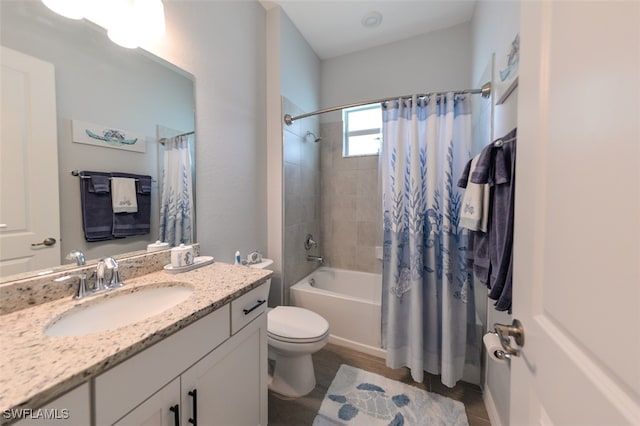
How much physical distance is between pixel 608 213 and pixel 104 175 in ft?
4.90

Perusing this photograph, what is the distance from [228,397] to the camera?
0.93 m

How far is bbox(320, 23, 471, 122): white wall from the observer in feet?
7.12

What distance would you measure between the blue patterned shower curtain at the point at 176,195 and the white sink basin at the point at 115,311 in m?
0.35

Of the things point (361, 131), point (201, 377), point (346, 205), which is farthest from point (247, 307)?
point (361, 131)

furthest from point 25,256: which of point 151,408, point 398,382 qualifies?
point 398,382

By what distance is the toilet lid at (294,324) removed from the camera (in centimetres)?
145

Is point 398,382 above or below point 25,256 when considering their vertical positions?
below

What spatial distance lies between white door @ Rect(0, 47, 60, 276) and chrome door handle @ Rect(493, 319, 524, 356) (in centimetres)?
148

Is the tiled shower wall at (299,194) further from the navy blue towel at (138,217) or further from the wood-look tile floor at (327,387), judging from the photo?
the navy blue towel at (138,217)

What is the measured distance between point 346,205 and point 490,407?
188 centimetres

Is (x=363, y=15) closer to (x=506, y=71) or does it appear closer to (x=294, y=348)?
(x=506, y=71)

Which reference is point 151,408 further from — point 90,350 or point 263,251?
point 263,251

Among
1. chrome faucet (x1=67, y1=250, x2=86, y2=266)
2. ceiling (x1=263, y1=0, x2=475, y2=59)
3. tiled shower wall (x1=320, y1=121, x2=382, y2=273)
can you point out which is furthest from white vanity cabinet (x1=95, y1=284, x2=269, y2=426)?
ceiling (x1=263, y1=0, x2=475, y2=59)

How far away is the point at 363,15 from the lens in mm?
1997
